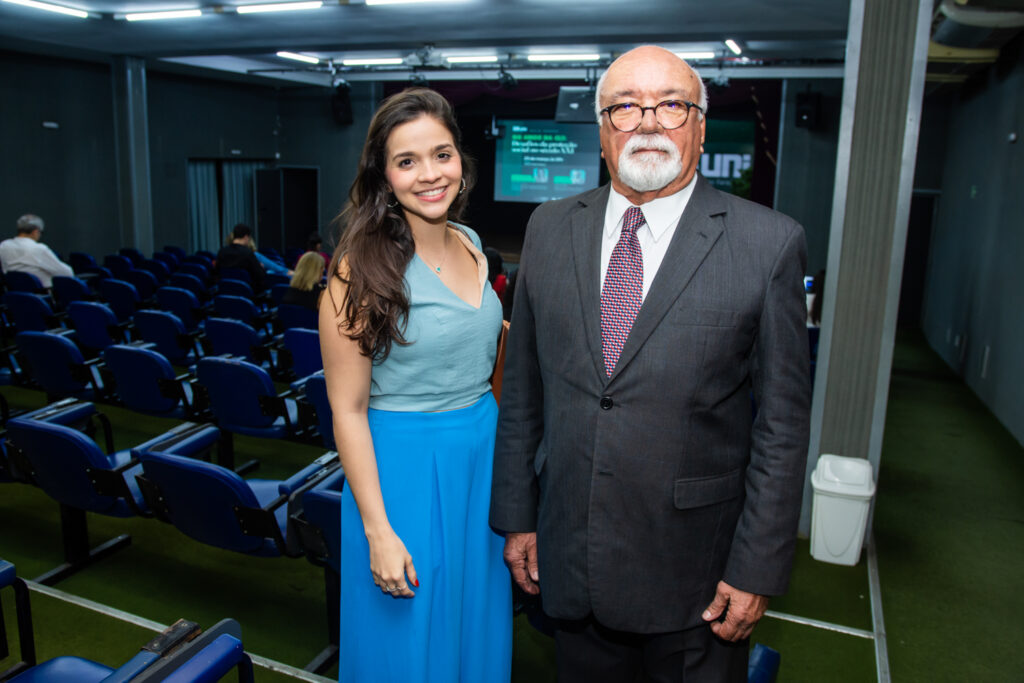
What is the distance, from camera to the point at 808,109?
35.2ft

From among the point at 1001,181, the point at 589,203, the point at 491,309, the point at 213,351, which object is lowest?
the point at 213,351

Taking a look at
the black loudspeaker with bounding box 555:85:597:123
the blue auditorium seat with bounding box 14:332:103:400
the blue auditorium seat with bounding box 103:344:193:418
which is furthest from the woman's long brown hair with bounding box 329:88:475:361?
the black loudspeaker with bounding box 555:85:597:123

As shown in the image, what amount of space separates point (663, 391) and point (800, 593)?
2265 mm

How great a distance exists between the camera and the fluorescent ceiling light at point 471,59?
1137 centimetres

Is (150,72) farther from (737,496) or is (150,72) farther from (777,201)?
(737,496)

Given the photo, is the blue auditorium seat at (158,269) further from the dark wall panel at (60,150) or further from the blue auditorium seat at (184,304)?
the dark wall panel at (60,150)

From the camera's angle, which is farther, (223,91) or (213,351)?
(223,91)

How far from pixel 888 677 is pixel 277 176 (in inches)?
537

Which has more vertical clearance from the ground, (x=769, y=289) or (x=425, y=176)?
(x=425, y=176)

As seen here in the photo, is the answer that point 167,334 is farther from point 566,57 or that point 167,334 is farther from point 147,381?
point 566,57

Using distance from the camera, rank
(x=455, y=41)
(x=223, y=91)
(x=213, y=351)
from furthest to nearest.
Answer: (x=223, y=91) < (x=455, y=41) < (x=213, y=351)

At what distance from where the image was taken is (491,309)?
1547mm

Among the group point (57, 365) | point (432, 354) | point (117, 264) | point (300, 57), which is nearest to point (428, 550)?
point (432, 354)

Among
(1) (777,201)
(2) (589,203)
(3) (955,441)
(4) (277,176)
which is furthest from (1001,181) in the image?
(4) (277,176)
